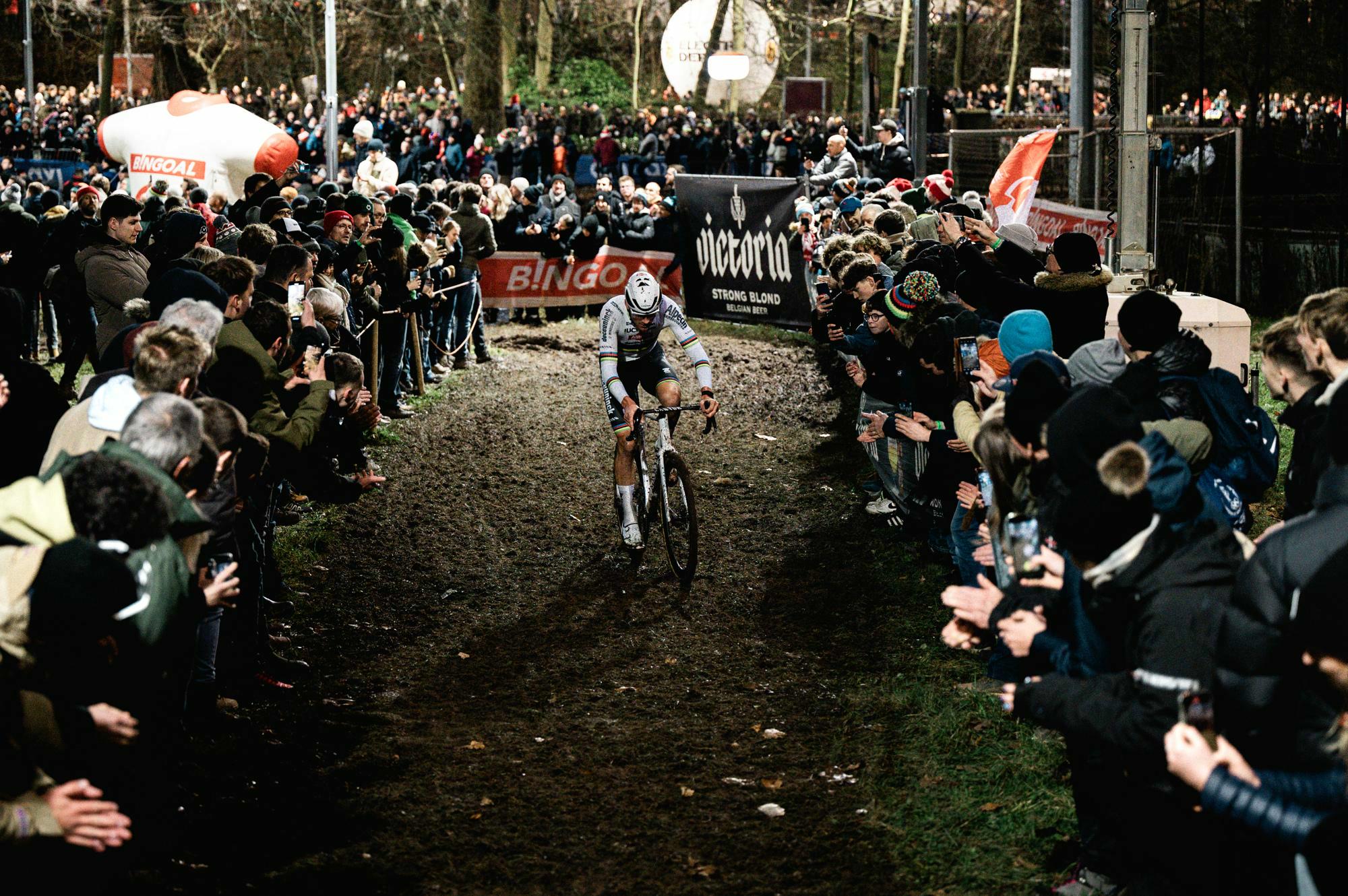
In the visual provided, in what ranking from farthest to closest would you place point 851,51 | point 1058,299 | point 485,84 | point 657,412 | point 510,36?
point 510,36 → point 851,51 → point 485,84 → point 657,412 → point 1058,299

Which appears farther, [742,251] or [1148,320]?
[742,251]

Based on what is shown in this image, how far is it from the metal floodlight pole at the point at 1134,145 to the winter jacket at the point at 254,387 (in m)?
5.64

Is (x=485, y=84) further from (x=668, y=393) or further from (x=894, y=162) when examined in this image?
(x=668, y=393)

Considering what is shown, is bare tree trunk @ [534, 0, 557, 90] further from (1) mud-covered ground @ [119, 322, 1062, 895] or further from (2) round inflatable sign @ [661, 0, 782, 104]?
(1) mud-covered ground @ [119, 322, 1062, 895]

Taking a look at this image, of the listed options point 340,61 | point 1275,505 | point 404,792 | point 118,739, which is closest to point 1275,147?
point 1275,505

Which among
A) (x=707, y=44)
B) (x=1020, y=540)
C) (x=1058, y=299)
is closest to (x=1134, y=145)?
(x=1058, y=299)

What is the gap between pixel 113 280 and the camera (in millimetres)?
10672

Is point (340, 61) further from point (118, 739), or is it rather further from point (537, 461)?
point (118, 739)

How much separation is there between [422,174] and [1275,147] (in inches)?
632

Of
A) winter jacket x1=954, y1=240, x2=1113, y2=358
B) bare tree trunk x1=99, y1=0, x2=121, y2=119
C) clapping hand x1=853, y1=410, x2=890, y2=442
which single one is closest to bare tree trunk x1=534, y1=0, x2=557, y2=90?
bare tree trunk x1=99, y1=0, x2=121, y2=119

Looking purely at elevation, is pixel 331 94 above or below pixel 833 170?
above

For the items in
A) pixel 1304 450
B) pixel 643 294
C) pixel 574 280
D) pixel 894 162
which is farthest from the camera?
pixel 574 280

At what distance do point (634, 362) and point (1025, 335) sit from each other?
3.93 metres

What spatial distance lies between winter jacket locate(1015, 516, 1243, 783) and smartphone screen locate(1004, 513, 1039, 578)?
0.82 meters
